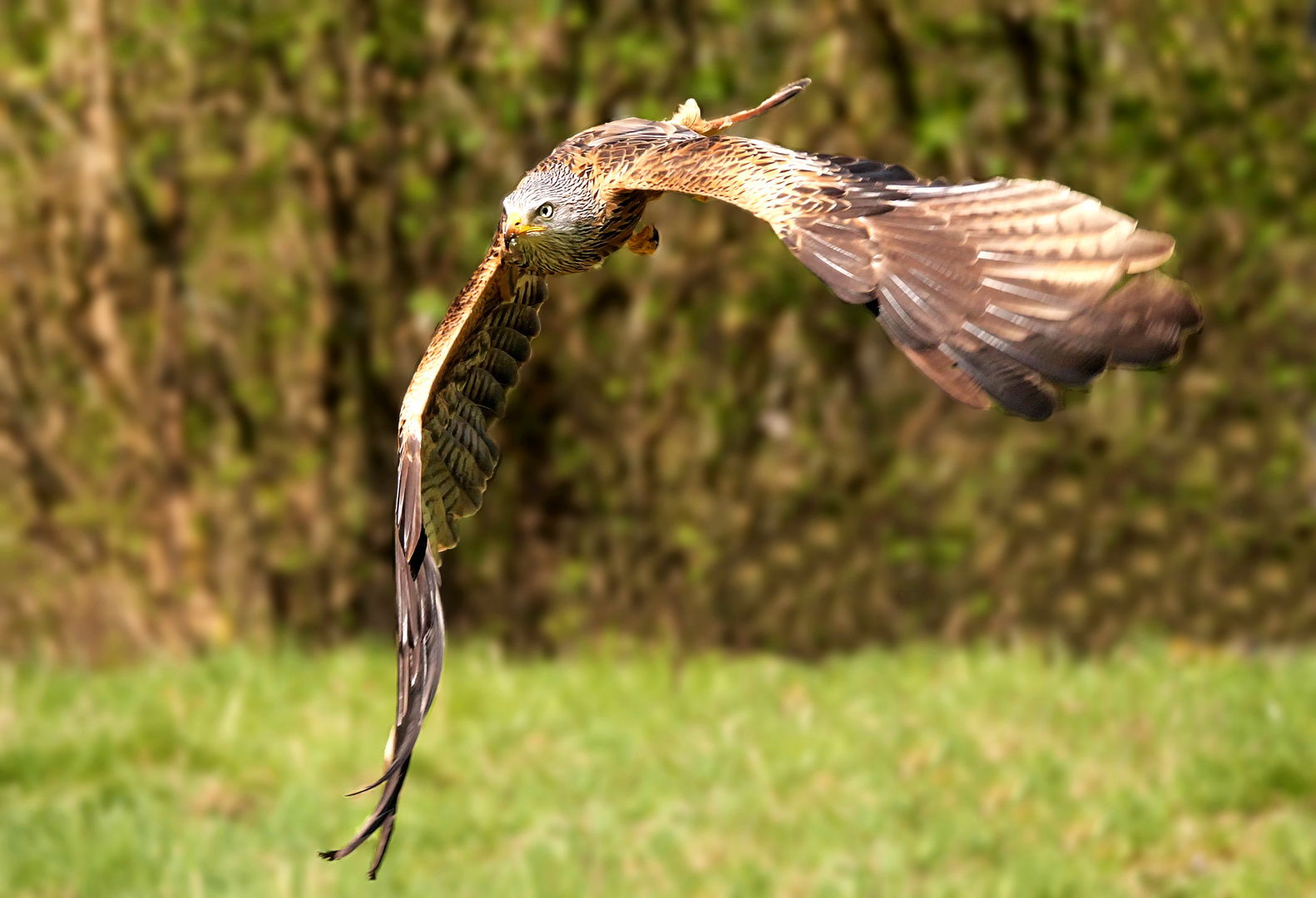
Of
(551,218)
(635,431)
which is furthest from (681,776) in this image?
(551,218)

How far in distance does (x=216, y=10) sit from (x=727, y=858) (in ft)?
10.3

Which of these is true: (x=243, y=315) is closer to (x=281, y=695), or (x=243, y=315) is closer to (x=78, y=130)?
(x=78, y=130)

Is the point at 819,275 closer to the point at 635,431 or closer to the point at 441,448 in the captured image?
the point at 441,448

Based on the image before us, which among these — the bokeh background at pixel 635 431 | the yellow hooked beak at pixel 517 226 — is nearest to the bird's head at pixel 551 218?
the yellow hooked beak at pixel 517 226

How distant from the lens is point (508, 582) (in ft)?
19.6

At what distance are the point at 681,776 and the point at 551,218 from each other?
3.96 metres

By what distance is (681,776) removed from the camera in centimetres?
508

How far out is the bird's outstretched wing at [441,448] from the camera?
1.42 metres

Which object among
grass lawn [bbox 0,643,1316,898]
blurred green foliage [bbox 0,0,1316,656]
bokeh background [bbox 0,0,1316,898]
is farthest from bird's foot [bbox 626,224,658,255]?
blurred green foliage [bbox 0,0,1316,656]

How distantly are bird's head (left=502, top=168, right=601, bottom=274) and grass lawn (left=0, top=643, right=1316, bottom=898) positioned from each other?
129 inches

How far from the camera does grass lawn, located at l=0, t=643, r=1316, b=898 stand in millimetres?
4480

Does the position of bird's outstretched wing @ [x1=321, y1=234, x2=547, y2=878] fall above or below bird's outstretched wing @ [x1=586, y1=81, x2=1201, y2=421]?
below

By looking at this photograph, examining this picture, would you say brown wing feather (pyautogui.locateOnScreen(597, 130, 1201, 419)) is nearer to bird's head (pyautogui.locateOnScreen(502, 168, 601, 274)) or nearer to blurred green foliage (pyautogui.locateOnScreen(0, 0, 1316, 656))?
bird's head (pyautogui.locateOnScreen(502, 168, 601, 274))

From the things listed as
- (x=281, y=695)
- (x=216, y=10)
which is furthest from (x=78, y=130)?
(x=281, y=695)
